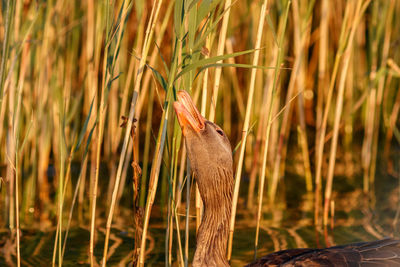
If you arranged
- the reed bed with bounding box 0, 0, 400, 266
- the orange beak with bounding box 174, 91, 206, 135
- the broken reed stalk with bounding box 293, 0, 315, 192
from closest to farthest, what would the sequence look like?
the orange beak with bounding box 174, 91, 206, 135 → the reed bed with bounding box 0, 0, 400, 266 → the broken reed stalk with bounding box 293, 0, 315, 192

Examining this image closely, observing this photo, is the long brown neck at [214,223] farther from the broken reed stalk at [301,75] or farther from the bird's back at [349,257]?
the broken reed stalk at [301,75]

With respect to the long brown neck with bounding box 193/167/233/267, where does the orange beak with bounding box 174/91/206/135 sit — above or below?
above

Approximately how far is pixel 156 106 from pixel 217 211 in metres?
4.75

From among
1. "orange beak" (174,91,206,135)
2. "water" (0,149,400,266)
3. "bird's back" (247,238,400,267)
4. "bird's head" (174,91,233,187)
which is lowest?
"water" (0,149,400,266)

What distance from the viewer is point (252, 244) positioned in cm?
455

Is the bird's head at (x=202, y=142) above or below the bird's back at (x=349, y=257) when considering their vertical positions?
above

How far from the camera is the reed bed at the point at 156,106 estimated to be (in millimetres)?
3191

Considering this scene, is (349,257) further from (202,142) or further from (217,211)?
(202,142)

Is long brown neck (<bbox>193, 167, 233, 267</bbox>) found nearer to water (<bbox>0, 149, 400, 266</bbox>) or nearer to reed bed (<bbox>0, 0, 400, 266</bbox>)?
reed bed (<bbox>0, 0, 400, 266</bbox>)

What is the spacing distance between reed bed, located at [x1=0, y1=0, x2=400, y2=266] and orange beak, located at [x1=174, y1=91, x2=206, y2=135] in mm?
106

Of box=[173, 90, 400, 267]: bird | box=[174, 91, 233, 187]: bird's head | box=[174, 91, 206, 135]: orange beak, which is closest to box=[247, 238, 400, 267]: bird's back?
box=[173, 90, 400, 267]: bird

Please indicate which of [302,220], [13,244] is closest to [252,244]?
[302,220]

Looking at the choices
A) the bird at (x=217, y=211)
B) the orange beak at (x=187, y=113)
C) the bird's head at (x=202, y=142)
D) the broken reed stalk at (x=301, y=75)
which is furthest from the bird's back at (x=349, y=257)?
the broken reed stalk at (x=301, y=75)

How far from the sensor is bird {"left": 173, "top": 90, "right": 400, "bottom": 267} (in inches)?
120
